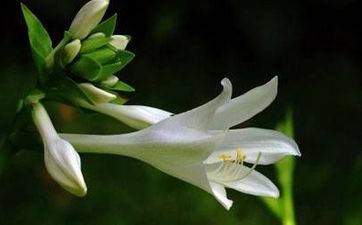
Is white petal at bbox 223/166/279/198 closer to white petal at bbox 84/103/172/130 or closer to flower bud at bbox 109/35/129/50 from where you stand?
white petal at bbox 84/103/172/130

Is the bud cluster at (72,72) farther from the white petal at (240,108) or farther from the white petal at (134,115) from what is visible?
the white petal at (240,108)

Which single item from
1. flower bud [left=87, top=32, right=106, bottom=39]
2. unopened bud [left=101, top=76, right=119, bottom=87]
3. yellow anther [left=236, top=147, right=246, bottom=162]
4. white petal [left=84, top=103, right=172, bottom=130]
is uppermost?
flower bud [left=87, top=32, right=106, bottom=39]

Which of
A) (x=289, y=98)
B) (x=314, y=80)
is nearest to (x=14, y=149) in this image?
(x=289, y=98)

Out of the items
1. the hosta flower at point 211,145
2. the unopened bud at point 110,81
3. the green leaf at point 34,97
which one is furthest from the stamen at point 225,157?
the green leaf at point 34,97

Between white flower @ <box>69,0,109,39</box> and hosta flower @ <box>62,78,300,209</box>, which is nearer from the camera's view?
hosta flower @ <box>62,78,300,209</box>

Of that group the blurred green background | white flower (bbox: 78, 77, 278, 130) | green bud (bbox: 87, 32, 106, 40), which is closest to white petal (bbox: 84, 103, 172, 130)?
white flower (bbox: 78, 77, 278, 130)

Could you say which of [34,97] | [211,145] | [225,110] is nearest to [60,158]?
[34,97]
